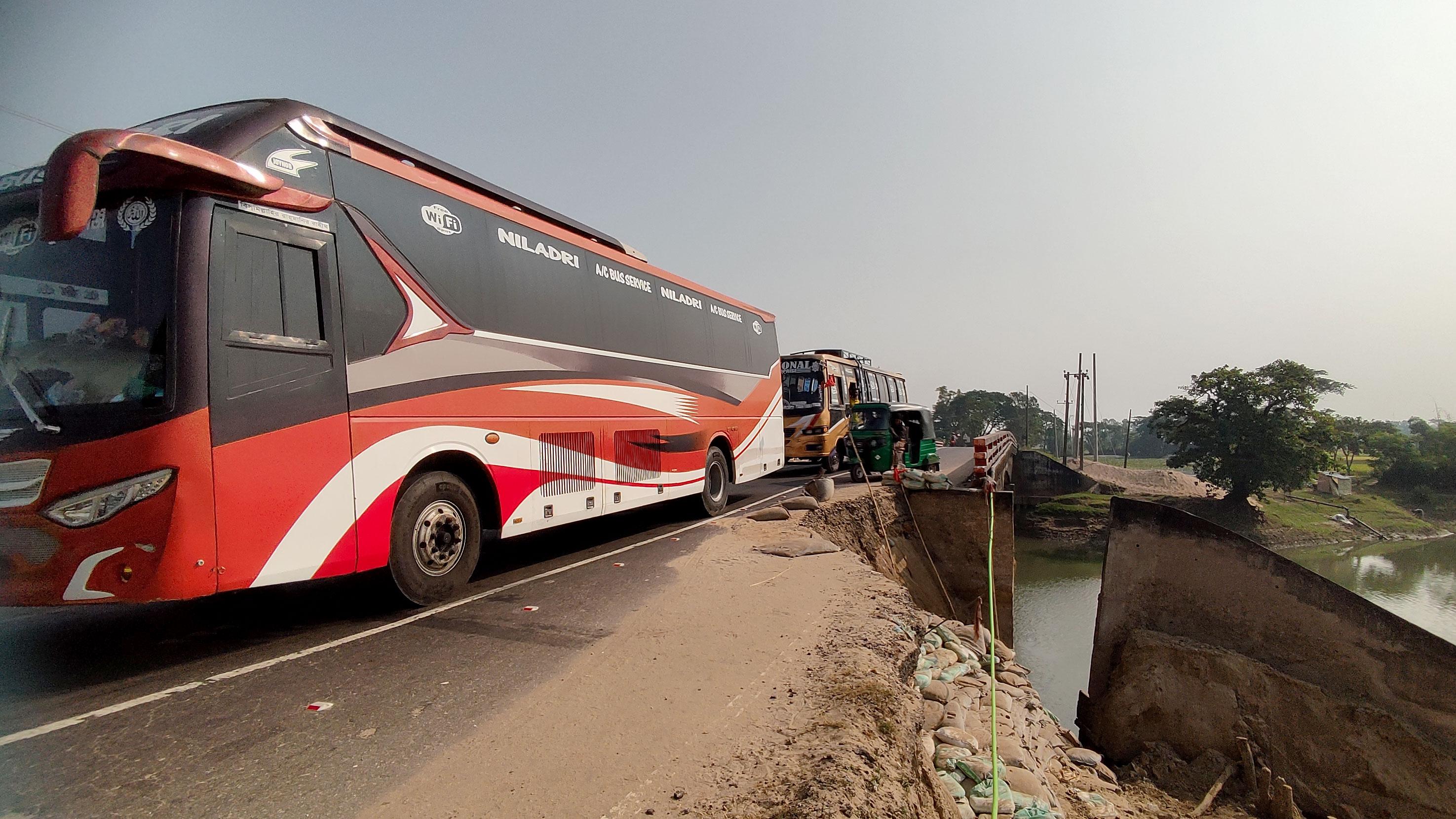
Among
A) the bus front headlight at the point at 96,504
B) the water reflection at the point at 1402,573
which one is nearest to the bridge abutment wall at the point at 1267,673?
the bus front headlight at the point at 96,504

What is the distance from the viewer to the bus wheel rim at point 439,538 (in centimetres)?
491

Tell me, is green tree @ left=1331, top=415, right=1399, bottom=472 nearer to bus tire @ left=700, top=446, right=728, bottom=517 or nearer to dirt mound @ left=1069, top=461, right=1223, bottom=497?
dirt mound @ left=1069, top=461, right=1223, bottom=497

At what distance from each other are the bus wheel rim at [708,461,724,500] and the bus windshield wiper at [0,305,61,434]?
7.65 metres

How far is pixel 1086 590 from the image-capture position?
87.3 feet

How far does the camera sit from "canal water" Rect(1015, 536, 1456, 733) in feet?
54.7

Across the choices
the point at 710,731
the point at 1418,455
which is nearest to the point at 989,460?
the point at 710,731

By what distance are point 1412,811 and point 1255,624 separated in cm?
244

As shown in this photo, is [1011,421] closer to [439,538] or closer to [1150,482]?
[1150,482]

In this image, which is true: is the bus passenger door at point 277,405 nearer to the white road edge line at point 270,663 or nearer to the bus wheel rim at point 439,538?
the white road edge line at point 270,663

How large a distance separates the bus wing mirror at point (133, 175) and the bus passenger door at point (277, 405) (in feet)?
0.54

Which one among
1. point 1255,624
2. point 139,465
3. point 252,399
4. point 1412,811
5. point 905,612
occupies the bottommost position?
point 1412,811

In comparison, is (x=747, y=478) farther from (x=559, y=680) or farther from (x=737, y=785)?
(x=737, y=785)

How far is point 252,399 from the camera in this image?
3723 millimetres

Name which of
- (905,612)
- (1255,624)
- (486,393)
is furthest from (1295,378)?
(486,393)
